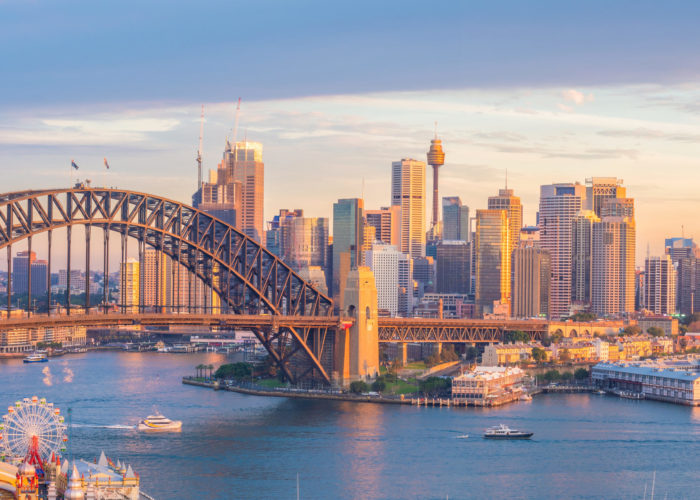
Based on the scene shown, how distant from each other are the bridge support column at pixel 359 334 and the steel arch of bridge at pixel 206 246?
3.57ft

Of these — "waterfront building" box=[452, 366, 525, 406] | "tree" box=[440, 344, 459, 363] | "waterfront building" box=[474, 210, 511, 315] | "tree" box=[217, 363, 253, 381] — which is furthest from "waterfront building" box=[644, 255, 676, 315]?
"tree" box=[217, 363, 253, 381]

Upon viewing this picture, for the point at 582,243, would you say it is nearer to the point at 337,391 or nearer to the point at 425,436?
the point at 337,391

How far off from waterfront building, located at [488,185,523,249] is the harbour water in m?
111

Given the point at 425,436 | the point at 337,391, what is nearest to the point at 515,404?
the point at 337,391

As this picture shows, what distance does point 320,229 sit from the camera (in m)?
196

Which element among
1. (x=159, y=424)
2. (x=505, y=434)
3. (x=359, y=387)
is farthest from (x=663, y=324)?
(x=159, y=424)

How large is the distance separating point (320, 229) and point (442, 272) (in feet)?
Answer: 62.3

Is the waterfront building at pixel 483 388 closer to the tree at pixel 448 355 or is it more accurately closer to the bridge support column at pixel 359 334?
the bridge support column at pixel 359 334

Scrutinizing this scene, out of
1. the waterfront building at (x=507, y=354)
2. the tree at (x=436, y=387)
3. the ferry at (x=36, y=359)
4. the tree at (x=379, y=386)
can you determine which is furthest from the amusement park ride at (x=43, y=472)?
the ferry at (x=36, y=359)

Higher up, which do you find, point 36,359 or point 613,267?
point 613,267

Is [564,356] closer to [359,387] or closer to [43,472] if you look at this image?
[359,387]

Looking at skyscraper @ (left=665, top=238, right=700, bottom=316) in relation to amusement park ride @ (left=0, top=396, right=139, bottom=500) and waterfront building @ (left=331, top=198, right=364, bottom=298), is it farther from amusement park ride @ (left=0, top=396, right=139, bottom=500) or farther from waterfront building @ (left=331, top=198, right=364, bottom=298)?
amusement park ride @ (left=0, top=396, right=139, bottom=500)

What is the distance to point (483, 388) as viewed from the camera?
250 feet

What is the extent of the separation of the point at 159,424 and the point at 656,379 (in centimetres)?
3409
